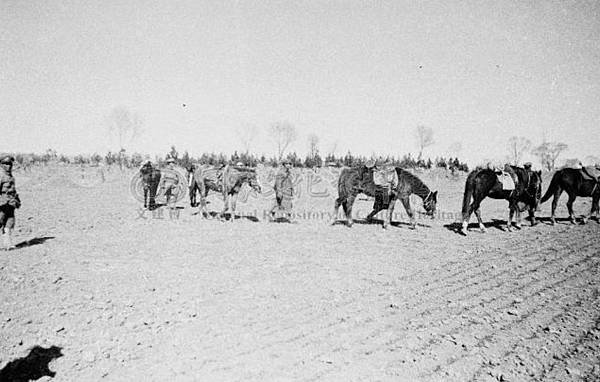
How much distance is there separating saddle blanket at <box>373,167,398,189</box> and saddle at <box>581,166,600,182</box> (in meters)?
7.29

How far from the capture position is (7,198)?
697cm

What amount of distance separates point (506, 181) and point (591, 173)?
415 cm

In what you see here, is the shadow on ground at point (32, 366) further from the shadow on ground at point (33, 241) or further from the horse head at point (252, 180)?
the horse head at point (252, 180)

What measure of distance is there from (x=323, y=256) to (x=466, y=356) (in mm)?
4248

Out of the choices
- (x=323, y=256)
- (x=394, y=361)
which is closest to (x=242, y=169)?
(x=323, y=256)

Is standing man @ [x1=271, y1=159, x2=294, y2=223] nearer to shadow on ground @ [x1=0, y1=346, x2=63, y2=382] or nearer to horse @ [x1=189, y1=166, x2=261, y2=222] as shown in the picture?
horse @ [x1=189, y1=166, x2=261, y2=222]

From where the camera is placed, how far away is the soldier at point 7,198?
693cm

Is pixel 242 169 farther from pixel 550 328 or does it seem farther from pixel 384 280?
pixel 550 328

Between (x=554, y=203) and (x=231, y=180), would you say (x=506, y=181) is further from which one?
(x=231, y=180)

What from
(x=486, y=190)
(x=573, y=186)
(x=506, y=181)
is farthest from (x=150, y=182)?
(x=573, y=186)

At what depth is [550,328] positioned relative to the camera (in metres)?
4.32

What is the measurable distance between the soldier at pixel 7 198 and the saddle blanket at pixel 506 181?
1354 cm

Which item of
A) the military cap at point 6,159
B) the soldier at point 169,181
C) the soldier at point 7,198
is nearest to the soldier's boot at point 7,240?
the soldier at point 7,198

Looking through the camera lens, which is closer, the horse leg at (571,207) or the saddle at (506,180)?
the saddle at (506,180)
